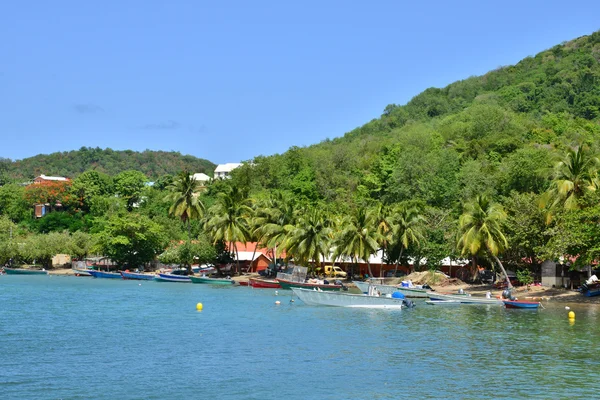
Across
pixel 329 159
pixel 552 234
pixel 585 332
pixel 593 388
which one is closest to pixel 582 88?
pixel 329 159

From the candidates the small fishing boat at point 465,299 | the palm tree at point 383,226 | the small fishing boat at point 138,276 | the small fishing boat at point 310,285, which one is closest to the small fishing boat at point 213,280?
the small fishing boat at point 138,276

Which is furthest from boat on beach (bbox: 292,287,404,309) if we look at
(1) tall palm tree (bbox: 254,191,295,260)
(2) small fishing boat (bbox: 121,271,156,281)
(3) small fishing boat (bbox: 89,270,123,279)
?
(3) small fishing boat (bbox: 89,270,123,279)

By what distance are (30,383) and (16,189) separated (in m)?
130

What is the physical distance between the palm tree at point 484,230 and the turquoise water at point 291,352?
8828 millimetres

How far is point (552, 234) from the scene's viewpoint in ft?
190

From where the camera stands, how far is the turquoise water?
27016 mm

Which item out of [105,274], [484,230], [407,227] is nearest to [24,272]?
[105,274]

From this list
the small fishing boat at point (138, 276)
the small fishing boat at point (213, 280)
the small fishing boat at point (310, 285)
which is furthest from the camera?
the small fishing boat at point (138, 276)

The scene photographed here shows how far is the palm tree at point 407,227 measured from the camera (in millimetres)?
77062

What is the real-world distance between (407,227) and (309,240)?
10963 mm

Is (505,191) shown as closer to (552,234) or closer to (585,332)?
(552,234)

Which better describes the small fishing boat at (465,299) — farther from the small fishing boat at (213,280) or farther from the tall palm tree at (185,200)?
the tall palm tree at (185,200)

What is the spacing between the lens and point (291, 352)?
3481 centimetres

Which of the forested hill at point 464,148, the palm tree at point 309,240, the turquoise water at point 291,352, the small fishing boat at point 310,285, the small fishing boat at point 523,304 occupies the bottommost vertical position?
the turquoise water at point 291,352
